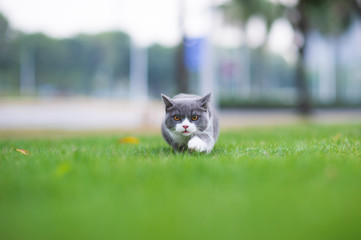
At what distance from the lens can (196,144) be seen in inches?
141

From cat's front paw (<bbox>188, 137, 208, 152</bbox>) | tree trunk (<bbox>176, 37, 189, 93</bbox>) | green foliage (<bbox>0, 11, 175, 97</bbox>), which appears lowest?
cat's front paw (<bbox>188, 137, 208, 152</bbox>)

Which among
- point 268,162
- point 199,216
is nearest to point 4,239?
point 199,216

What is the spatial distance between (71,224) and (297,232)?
116cm

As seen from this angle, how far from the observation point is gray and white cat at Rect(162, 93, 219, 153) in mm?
3729

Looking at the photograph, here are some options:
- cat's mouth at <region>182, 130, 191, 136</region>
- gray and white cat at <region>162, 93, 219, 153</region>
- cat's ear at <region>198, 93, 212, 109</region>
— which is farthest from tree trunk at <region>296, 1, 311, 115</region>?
cat's mouth at <region>182, 130, 191, 136</region>

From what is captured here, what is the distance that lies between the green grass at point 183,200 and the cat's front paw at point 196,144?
655 mm

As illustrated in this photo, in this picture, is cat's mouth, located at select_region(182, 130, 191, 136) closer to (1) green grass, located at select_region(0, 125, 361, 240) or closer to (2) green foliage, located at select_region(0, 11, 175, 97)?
(1) green grass, located at select_region(0, 125, 361, 240)

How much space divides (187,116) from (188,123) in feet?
0.47

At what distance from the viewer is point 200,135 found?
3.89 metres

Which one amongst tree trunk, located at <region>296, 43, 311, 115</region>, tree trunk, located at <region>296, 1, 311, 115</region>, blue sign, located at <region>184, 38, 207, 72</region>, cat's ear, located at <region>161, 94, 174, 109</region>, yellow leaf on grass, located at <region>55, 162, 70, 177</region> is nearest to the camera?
yellow leaf on grass, located at <region>55, 162, 70, 177</region>

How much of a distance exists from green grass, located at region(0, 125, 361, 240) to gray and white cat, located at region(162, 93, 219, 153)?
0.82 meters

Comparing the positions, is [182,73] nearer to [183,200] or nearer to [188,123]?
[188,123]

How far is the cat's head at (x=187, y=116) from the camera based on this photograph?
12.2 ft

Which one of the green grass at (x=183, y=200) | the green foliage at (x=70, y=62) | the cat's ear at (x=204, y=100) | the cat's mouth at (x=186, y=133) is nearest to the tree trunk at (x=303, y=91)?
the cat's ear at (x=204, y=100)
